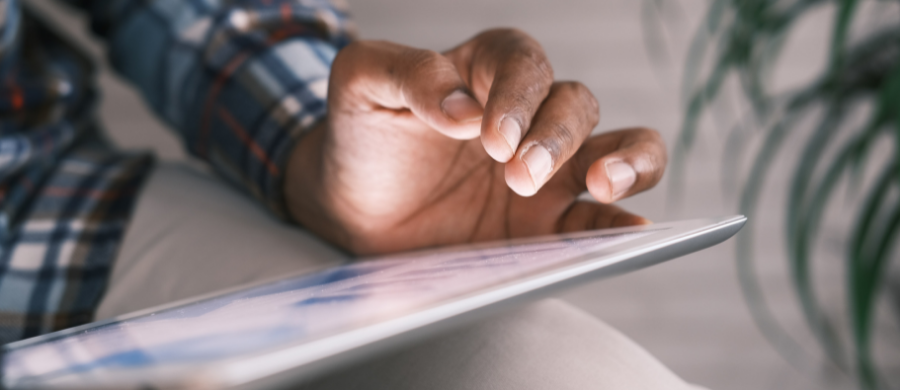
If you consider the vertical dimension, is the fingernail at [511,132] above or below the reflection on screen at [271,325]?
above

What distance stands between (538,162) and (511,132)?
21 millimetres

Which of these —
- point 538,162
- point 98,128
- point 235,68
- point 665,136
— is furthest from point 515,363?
point 665,136

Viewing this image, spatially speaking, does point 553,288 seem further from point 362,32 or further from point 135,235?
point 362,32

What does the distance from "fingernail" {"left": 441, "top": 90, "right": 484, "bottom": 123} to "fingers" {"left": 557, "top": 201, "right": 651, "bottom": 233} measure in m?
0.13

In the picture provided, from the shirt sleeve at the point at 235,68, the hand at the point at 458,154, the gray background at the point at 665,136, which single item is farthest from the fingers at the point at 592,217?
the gray background at the point at 665,136

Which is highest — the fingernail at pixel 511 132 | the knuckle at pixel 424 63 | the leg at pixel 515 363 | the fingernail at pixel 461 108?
the knuckle at pixel 424 63

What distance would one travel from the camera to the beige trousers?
0.27 m

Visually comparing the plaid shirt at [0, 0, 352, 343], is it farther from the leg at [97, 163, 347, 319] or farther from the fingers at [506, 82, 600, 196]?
the fingers at [506, 82, 600, 196]

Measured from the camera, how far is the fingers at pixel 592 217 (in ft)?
1.16

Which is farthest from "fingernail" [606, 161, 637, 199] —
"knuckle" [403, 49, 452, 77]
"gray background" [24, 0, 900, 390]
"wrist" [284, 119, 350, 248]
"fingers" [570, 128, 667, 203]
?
"gray background" [24, 0, 900, 390]

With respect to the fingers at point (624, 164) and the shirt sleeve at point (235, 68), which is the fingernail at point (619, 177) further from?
the shirt sleeve at point (235, 68)

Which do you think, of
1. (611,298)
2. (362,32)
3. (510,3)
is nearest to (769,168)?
(611,298)

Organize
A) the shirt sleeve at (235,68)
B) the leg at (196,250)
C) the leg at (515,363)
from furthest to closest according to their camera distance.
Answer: the shirt sleeve at (235,68) < the leg at (196,250) < the leg at (515,363)

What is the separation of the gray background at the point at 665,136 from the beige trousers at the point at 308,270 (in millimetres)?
516
